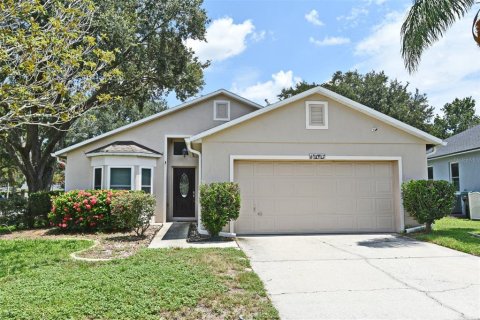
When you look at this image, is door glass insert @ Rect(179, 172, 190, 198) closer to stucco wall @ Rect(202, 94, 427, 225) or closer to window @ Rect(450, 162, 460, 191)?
stucco wall @ Rect(202, 94, 427, 225)

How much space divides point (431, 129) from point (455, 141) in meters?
15.6

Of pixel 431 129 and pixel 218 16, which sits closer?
pixel 218 16

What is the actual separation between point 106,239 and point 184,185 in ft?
20.3

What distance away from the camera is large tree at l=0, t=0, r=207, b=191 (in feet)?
55.1

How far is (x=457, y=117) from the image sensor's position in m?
44.7

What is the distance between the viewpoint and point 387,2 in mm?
11953

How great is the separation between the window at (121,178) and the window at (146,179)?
0.61 m

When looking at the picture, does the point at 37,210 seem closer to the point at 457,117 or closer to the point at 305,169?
the point at 305,169

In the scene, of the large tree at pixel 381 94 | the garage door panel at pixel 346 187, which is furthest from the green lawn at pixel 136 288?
the large tree at pixel 381 94

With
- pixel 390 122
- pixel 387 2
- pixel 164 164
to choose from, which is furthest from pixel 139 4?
pixel 390 122

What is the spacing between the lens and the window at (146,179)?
50.1 ft

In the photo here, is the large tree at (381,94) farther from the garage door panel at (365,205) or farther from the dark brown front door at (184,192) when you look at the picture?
the garage door panel at (365,205)

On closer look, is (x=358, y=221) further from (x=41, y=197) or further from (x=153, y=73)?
(x=153, y=73)

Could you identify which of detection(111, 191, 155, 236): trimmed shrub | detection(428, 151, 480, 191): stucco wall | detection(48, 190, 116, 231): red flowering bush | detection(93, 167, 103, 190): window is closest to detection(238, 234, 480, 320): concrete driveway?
detection(111, 191, 155, 236): trimmed shrub
